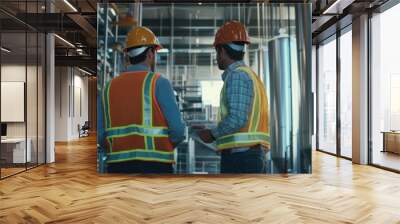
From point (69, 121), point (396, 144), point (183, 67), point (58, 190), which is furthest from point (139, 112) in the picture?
point (69, 121)

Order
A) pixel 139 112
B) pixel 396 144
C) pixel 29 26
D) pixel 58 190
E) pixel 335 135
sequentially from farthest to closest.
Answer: pixel 335 135 → pixel 396 144 → pixel 29 26 → pixel 139 112 → pixel 58 190

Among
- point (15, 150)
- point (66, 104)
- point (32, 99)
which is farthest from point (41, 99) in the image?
point (66, 104)

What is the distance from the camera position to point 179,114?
6.76m

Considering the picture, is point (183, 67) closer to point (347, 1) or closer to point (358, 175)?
point (347, 1)

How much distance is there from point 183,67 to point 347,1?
3.25 metres

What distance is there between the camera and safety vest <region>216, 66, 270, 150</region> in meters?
6.73

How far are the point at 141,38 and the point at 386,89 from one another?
5248 mm

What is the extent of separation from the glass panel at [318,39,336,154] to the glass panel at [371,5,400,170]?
207 cm

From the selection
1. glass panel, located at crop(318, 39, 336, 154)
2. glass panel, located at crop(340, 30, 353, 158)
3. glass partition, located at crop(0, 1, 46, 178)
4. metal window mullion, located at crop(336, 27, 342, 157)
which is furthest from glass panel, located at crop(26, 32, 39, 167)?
glass panel, located at crop(318, 39, 336, 154)

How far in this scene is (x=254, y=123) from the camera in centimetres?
676

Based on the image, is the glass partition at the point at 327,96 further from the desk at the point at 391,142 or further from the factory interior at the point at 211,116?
the desk at the point at 391,142

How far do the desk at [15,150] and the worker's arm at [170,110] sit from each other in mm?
3260

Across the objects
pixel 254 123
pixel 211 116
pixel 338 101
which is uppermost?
pixel 338 101

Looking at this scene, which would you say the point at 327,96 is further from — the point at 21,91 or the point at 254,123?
the point at 21,91
